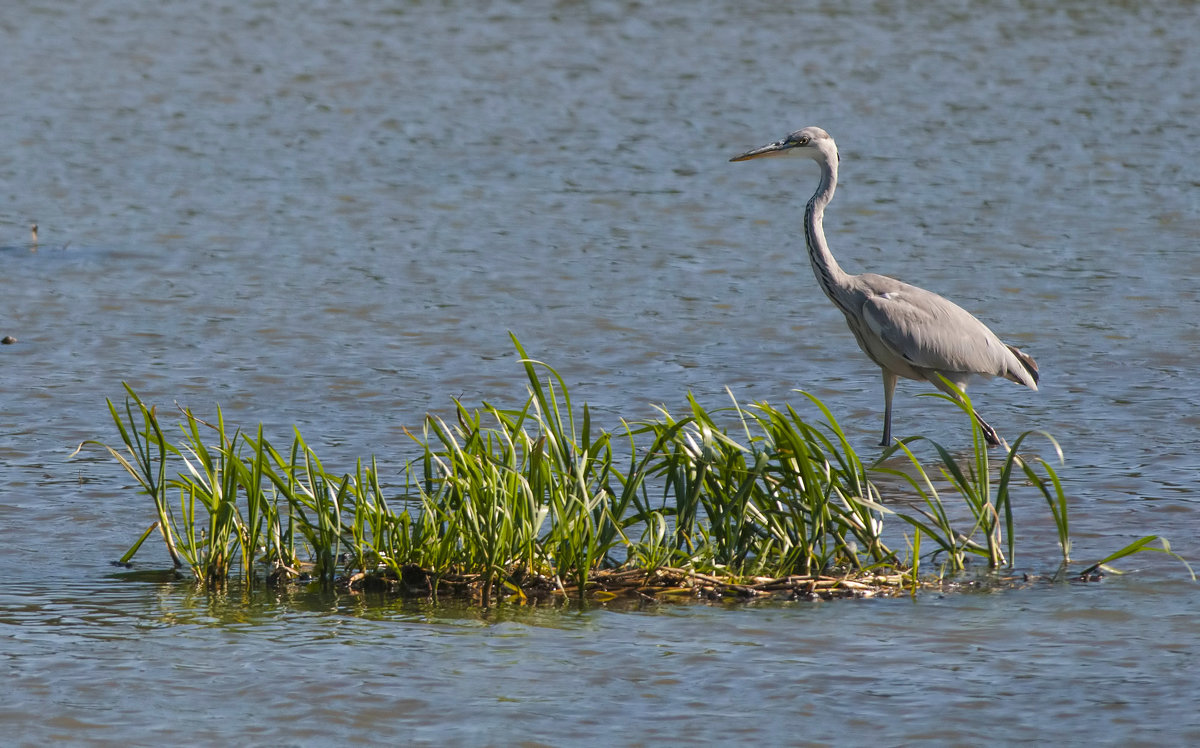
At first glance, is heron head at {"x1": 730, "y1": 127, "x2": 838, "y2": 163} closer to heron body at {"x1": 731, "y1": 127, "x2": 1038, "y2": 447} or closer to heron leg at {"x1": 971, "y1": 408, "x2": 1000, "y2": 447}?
heron body at {"x1": 731, "y1": 127, "x2": 1038, "y2": 447}

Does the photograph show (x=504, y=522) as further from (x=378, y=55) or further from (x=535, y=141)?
(x=378, y=55)

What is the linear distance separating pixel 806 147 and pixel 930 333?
3.84 feet

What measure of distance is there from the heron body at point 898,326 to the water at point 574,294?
0.33 meters

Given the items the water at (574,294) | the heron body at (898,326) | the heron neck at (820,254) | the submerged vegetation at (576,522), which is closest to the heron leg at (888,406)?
the heron body at (898,326)

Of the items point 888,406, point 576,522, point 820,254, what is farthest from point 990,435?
point 576,522

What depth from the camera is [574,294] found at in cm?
1192

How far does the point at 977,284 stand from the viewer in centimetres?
1235

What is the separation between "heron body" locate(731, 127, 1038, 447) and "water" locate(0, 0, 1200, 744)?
33cm

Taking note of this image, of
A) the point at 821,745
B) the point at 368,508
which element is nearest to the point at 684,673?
the point at 821,745

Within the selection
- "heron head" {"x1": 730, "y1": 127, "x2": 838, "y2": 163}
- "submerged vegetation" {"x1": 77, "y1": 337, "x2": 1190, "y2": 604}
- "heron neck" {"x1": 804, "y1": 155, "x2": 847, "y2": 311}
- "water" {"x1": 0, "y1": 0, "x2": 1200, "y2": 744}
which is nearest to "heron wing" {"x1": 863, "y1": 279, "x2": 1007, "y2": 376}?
"heron neck" {"x1": 804, "y1": 155, "x2": 847, "y2": 311}

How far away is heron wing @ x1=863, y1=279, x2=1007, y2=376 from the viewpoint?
28.3 ft

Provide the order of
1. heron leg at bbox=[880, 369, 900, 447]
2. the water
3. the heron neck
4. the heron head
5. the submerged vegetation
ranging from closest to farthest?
the water
the submerged vegetation
heron leg at bbox=[880, 369, 900, 447]
the heron neck
the heron head

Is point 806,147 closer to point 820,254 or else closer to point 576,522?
point 820,254

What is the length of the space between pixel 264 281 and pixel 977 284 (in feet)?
16.0
